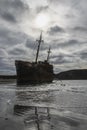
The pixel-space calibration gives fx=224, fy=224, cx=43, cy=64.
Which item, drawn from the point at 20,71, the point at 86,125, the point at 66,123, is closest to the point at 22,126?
the point at 66,123

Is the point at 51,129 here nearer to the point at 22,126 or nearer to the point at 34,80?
the point at 22,126

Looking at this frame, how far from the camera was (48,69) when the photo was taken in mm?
68375

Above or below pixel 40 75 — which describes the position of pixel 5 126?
above

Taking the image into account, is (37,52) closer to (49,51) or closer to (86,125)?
(49,51)

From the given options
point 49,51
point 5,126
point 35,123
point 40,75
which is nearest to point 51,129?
point 35,123

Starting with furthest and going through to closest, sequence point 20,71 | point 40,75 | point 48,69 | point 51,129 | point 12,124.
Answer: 1. point 48,69
2. point 40,75
3. point 20,71
4. point 12,124
5. point 51,129

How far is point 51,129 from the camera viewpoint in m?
7.15

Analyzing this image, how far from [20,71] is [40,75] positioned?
26.1 ft

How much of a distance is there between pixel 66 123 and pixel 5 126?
2.32 meters

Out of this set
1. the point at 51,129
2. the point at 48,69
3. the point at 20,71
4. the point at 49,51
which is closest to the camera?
the point at 51,129

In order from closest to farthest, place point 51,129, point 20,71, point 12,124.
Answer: point 51,129 → point 12,124 → point 20,71

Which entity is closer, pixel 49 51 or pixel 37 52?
pixel 37 52

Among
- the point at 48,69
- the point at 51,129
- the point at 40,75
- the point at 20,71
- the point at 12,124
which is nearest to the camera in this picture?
the point at 51,129

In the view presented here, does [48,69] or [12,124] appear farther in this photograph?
[48,69]
